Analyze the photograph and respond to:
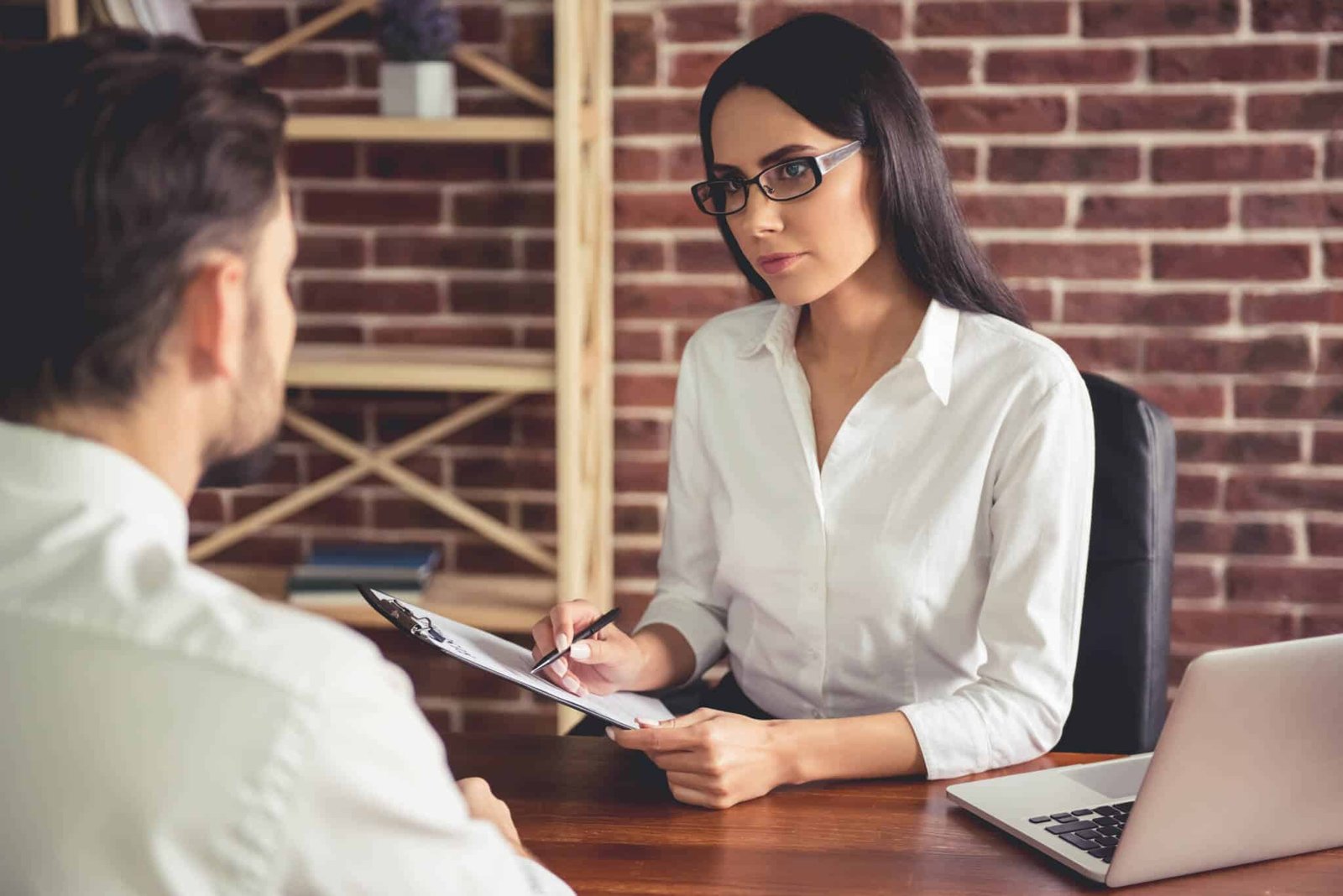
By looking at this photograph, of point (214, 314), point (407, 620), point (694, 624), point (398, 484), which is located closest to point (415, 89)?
point (398, 484)

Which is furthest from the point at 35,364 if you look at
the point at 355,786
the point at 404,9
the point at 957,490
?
the point at 404,9

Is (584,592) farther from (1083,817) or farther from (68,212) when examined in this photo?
(68,212)

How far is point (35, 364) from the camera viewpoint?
2.52ft

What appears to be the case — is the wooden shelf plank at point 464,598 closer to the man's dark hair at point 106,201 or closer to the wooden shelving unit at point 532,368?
the wooden shelving unit at point 532,368

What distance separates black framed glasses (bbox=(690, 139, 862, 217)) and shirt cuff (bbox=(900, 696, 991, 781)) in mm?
589

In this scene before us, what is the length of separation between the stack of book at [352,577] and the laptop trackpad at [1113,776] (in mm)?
1384

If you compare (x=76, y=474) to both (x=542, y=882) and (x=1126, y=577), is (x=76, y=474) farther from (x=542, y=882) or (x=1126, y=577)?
(x=1126, y=577)

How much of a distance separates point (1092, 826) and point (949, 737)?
0.71 feet

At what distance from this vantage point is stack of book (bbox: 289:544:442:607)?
2.35m

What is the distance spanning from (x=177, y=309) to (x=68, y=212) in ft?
0.26

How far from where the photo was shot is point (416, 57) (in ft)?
7.27

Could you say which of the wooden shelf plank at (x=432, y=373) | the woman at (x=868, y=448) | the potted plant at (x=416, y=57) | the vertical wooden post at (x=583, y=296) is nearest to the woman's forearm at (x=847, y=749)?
the woman at (x=868, y=448)

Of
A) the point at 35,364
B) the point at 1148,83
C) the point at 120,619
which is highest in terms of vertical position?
the point at 1148,83

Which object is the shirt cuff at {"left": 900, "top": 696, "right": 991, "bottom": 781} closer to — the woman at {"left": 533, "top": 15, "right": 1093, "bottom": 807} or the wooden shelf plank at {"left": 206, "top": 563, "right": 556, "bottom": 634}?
the woman at {"left": 533, "top": 15, "right": 1093, "bottom": 807}
